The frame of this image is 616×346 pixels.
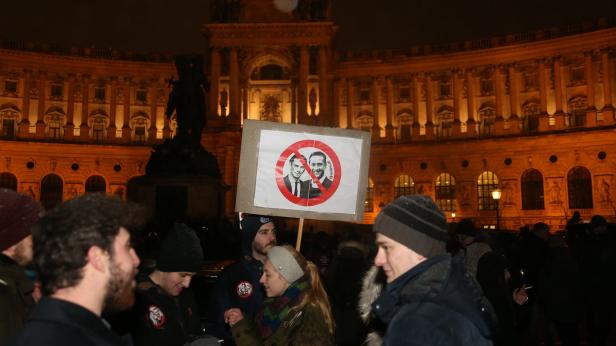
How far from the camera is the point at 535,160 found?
52969 millimetres

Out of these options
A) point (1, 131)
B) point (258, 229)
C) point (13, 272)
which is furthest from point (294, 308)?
point (1, 131)

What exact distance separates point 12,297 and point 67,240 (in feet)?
3.23

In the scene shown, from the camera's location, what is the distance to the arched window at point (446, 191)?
180 ft

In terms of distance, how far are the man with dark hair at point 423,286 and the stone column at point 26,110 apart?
61.8 meters

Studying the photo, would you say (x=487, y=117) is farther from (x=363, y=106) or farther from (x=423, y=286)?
(x=423, y=286)

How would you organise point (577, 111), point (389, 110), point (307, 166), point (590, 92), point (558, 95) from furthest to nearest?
point (389, 110) < point (558, 95) < point (577, 111) < point (590, 92) < point (307, 166)

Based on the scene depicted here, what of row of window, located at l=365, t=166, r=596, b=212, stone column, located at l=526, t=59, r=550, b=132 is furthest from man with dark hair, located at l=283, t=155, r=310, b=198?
stone column, located at l=526, t=59, r=550, b=132

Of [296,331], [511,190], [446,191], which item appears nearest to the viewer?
[296,331]

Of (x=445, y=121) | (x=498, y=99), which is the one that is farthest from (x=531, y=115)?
(x=445, y=121)

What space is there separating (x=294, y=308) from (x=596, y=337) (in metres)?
8.60

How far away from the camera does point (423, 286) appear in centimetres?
293

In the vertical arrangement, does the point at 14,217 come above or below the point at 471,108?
below

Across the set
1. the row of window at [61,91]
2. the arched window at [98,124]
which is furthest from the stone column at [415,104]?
the arched window at [98,124]

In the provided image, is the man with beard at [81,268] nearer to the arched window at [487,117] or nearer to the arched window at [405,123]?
the arched window at [487,117]
